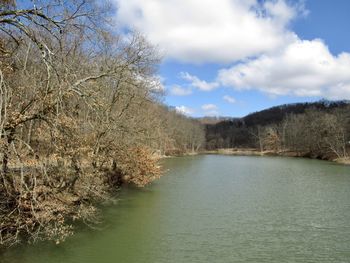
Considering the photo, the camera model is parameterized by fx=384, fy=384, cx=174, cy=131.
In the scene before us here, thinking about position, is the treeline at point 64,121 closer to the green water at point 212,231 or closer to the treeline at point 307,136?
the green water at point 212,231

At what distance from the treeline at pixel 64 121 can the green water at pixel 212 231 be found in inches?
35.1

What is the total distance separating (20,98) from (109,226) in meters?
7.64

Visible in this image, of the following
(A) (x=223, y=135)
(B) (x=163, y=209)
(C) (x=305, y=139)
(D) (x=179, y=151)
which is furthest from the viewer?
(A) (x=223, y=135)

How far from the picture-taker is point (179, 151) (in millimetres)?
92188

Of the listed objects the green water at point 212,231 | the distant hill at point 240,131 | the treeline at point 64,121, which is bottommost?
the green water at point 212,231

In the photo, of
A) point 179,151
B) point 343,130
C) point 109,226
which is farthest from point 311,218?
point 179,151

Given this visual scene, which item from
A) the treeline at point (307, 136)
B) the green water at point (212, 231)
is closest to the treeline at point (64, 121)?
the green water at point (212, 231)

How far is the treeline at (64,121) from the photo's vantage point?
24.6 ft

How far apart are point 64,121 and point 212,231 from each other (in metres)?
8.60

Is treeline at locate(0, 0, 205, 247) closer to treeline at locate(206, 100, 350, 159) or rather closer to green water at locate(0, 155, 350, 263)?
green water at locate(0, 155, 350, 263)

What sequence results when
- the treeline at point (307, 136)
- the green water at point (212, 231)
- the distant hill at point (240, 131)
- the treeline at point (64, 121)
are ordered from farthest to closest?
the distant hill at point (240, 131)
the treeline at point (307, 136)
the green water at point (212, 231)
the treeline at point (64, 121)

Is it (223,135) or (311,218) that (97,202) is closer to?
(311,218)

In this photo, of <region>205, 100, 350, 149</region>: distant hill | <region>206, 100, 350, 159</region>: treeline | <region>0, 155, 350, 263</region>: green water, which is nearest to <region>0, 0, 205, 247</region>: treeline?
<region>0, 155, 350, 263</region>: green water

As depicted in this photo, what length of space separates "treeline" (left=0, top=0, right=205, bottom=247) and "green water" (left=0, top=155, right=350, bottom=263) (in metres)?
0.89
